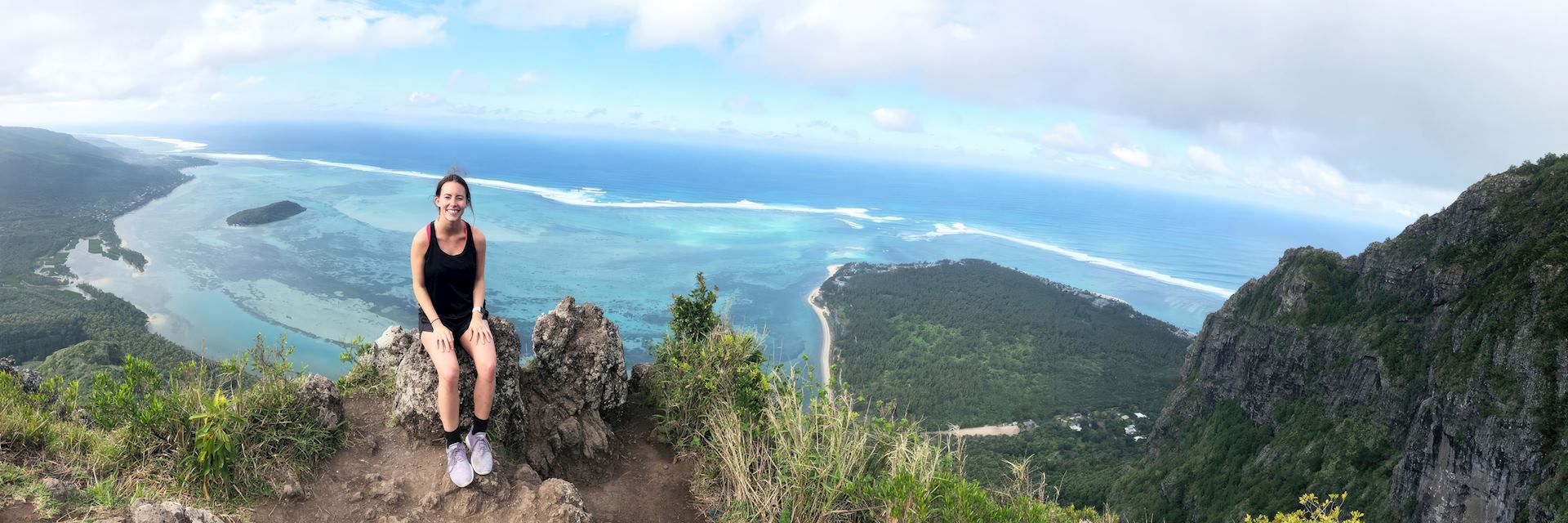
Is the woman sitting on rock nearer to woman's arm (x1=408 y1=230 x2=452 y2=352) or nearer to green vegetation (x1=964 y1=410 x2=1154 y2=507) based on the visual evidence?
woman's arm (x1=408 y1=230 x2=452 y2=352)

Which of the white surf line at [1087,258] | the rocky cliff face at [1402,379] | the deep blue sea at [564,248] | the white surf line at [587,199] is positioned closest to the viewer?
the rocky cliff face at [1402,379]

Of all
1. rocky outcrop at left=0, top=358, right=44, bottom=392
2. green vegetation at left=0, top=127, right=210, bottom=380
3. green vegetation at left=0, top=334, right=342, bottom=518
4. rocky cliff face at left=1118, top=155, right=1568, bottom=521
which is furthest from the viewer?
green vegetation at left=0, top=127, right=210, bottom=380

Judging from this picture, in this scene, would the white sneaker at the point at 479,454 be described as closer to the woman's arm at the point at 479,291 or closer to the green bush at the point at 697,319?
the woman's arm at the point at 479,291

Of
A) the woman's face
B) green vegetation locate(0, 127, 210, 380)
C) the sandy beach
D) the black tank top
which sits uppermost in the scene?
the woman's face

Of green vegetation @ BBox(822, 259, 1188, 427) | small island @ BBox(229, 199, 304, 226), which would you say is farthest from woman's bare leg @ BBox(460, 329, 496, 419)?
small island @ BBox(229, 199, 304, 226)


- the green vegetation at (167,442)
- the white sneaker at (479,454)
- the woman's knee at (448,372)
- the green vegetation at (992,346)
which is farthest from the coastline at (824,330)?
the woman's knee at (448,372)

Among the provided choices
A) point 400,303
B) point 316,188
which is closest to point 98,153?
point 316,188

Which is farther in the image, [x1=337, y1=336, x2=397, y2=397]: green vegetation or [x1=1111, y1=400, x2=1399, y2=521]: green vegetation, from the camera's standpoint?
[x1=1111, y1=400, x2=1399, y2=521]: green vegetation
